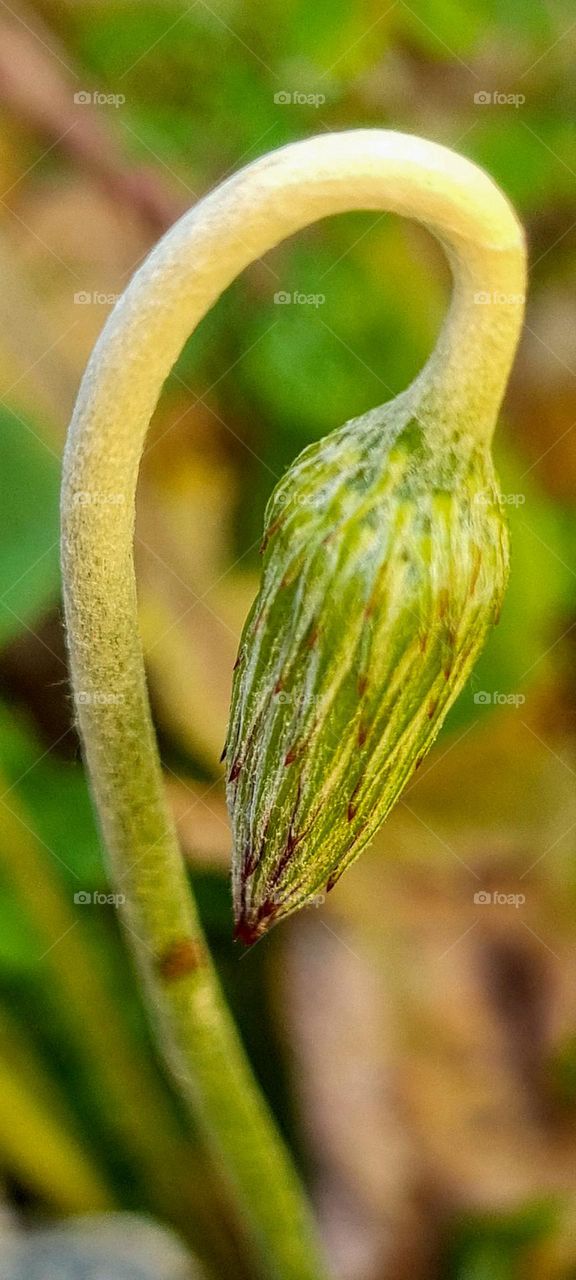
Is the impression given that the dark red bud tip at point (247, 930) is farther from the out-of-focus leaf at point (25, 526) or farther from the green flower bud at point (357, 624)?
the out-of-focus leaf at point (25, 526)

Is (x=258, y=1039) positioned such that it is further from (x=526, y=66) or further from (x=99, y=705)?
(x=526, y=66)

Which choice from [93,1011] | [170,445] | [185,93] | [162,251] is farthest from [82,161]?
[93,1011]

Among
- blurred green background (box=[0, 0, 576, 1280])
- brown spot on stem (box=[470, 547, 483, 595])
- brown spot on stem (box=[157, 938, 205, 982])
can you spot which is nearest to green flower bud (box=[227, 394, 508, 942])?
brown spot on stem (box=[470, 547, 483, 595])

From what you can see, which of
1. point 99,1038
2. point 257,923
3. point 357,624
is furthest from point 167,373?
point 99,1038

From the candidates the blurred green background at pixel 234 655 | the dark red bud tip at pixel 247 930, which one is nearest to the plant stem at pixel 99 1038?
the blurred green background at pixel 234 655

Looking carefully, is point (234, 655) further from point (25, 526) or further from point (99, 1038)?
point (99, 1038)

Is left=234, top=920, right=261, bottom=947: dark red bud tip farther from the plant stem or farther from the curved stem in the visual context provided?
the plant stem
